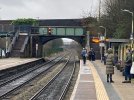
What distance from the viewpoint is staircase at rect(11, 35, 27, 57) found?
3416 inches

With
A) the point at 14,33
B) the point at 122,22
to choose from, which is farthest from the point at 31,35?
the point at 122,22

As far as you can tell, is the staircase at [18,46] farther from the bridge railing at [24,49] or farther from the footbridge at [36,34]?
the bridge railing at [24,49]

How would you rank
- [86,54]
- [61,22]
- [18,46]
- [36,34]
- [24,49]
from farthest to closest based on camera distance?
[61,22] < [36,34] < [18,46] < [24,49] < [86,54]

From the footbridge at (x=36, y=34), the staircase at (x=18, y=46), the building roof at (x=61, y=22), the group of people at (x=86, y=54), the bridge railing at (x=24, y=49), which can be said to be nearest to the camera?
the group of people at (x=86, y=54)

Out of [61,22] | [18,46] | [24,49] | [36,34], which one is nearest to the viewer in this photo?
[24,49]

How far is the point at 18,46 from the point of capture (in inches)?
3556

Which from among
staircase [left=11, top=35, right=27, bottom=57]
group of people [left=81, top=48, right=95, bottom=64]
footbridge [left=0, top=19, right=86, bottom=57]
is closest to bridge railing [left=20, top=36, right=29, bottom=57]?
footbridge [left=0, top=19, right=86, bottom=57]

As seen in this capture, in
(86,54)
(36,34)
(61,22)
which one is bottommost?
(86,54)

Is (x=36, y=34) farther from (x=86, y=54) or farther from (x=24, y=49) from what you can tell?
(x=86, y=54)

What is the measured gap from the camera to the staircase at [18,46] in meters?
86.8

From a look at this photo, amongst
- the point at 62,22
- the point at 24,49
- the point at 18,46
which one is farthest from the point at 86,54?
the point at 62,22

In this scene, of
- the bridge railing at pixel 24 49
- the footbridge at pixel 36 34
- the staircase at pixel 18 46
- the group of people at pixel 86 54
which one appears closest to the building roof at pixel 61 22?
the footbridge at pixel 36 34

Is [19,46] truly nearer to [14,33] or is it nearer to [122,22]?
[14,33]

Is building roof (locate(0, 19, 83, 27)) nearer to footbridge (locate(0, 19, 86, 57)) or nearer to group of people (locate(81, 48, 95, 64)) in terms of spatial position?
footbridge (locate(0, 19, 86, 57))
